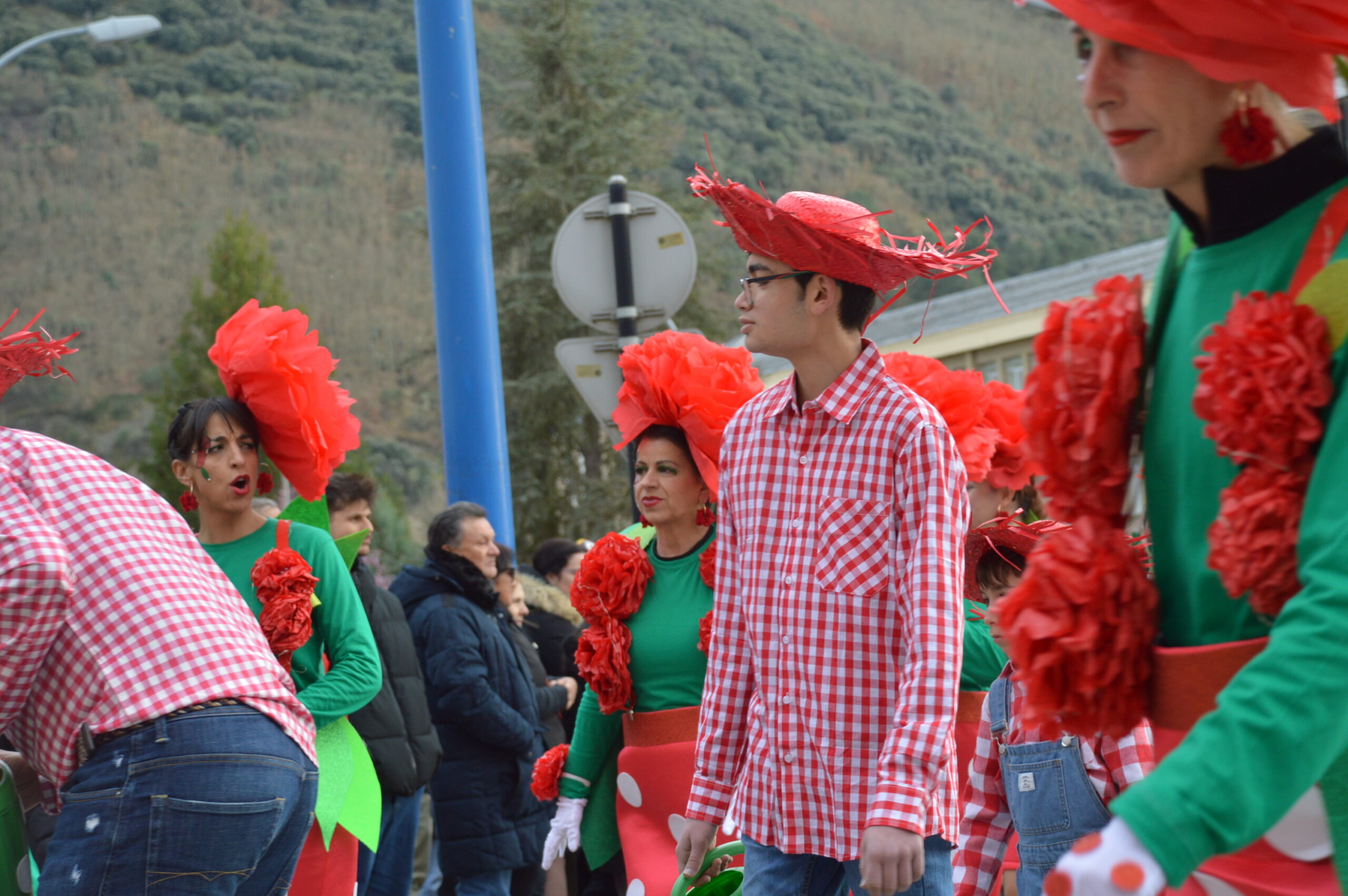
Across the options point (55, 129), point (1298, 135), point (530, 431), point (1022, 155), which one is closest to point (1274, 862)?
point (1298, 135)

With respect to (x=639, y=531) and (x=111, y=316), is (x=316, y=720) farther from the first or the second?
(x=111, y=316)

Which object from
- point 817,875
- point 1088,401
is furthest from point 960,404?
point 1088,401

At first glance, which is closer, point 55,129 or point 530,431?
point 530,431

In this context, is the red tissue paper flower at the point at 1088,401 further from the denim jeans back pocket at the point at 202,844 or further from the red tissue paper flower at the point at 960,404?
the red tissue paper flower at the point at 960,404

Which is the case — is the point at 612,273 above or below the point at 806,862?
above

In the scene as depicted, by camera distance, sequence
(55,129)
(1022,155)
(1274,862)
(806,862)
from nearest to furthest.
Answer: (1274,862), (806,862), (55,129), (1022,155)

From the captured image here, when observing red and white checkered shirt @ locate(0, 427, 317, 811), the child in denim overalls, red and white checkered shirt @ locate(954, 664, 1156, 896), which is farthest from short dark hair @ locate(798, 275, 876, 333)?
red and white checkered shirt @ locate(0, 427, 317, 811)

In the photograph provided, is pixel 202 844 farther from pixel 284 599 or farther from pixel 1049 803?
pixel 1049 803

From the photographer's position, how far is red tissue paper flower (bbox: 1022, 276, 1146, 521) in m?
1.87

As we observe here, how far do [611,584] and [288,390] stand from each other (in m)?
1.14

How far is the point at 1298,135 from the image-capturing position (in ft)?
5.72

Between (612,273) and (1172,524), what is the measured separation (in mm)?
4723

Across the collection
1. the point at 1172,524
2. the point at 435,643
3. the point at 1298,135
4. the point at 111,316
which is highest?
the point at 1298,135

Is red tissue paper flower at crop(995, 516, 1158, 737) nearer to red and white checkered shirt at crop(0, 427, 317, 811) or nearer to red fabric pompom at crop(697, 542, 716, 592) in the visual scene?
red and white checkered shirt at crop(0, 427, 317, 811)
